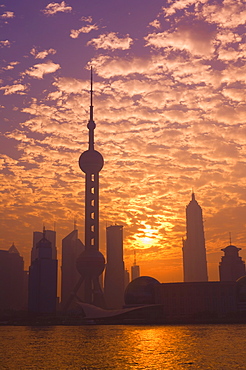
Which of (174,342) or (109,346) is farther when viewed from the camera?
(174,342)

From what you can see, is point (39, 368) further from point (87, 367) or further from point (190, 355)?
point (190, 355)

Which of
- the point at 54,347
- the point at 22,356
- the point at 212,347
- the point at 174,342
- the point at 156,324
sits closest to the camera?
the point at 22,356

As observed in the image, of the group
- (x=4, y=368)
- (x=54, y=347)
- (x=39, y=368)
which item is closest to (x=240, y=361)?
(x=39, y=368)

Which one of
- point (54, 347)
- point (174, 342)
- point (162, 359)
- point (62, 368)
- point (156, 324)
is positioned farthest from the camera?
point (156, 324)

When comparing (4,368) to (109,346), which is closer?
(4,368)

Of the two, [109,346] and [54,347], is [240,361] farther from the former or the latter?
[54,347]

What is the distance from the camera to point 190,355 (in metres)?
77.8

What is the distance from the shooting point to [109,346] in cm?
9581

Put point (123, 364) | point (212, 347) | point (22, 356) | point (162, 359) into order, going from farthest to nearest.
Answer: point (212, 347) → point (22, 356) → point (162, 359) → point (123, 364)

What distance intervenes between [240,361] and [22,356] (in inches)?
1422

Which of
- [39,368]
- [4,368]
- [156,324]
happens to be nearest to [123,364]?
[39,368]

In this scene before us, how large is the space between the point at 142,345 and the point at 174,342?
8.49 meters

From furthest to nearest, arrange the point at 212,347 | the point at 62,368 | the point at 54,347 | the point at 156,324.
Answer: the point at 156,324 → the point at 54,347 → the point at 212,347 → the point at 62,368

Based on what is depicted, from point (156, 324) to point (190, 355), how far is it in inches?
4904
